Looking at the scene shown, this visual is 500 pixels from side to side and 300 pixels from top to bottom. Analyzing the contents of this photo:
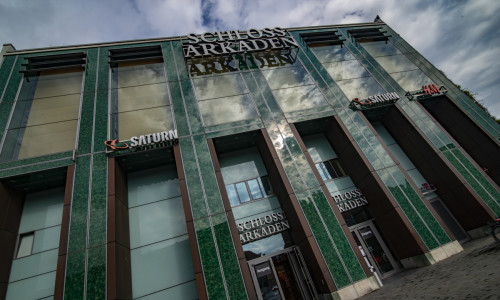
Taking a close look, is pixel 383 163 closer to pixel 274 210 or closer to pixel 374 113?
pixel 374 113

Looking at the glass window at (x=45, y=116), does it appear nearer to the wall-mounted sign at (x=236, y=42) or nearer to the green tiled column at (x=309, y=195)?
the wall-mounted sign at (x=236, y=42)

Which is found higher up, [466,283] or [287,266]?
[287,266]

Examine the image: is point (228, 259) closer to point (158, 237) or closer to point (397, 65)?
point (158, 237)

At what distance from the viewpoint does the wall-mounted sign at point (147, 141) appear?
42.9 feet

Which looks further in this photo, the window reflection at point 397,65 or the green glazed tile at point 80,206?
the window reflection at point 397,65

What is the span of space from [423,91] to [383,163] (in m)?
9.21

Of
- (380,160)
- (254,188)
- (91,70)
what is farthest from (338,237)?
(91,70)

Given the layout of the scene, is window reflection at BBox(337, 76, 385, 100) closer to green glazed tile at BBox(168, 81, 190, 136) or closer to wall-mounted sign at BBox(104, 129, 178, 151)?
green glazed tile at BBox(168, 81, 190, 136)

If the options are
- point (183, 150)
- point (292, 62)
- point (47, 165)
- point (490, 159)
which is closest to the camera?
point (47, 165)

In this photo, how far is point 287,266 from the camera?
12742mm

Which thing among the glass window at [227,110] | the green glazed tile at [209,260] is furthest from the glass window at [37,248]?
the glass window at [227,110]

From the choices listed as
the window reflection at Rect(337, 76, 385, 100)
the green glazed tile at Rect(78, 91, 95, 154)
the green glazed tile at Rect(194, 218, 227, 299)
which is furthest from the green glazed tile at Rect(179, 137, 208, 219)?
the window reflection at Rect(337, 76, 385, 100)

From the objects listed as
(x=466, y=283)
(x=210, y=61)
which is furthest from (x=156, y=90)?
(x=466, y=283)

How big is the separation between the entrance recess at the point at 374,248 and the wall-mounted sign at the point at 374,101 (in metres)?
8.60
